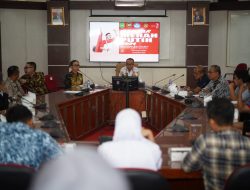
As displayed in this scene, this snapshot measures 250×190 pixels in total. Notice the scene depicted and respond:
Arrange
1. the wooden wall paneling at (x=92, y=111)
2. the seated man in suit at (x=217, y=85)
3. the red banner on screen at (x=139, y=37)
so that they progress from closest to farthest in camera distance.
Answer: the seated man in suit at (x=217, y=85) → the wooden wall paneling at (x=92, y=111) → the red banner on screen at (x=139, y=37)

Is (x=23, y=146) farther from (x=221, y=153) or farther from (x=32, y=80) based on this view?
(x=32, y=80)

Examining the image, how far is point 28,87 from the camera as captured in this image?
689 centimetres

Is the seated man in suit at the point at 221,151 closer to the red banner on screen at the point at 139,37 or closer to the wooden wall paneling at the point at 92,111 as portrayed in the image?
the wooden wall paneling at the point at 92,111

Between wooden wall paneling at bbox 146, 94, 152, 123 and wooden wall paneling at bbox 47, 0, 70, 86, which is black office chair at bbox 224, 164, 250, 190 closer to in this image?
wooden wall paneling at bbox 146, 94, 152, 123

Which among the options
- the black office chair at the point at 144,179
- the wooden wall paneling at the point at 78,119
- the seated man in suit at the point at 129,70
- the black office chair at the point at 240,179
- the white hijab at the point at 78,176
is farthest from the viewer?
the seated man in suit at the point at 129,70

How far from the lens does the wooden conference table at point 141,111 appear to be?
292 cm

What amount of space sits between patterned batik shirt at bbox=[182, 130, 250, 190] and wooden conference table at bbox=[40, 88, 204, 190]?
11.8 inches

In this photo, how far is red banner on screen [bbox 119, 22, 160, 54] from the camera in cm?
1004

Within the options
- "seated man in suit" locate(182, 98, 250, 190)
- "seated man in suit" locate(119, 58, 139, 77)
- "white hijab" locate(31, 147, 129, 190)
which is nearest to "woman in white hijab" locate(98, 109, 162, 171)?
"seated man in suit" locate(182, 98, 250, 190)

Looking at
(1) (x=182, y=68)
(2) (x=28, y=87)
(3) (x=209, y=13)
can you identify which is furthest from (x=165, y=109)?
(3) (x=209, y=13)

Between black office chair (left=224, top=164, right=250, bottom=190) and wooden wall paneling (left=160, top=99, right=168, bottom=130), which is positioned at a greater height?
black office chair (left=224, top=164, right=250, bottom=190)

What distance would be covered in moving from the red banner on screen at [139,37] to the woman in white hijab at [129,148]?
772 cm

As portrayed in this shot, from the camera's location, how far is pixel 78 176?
98cm

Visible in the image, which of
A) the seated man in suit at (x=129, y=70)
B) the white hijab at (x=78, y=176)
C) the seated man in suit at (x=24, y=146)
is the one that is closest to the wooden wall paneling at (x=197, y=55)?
the seated man in suit at (x=129, y=70)
